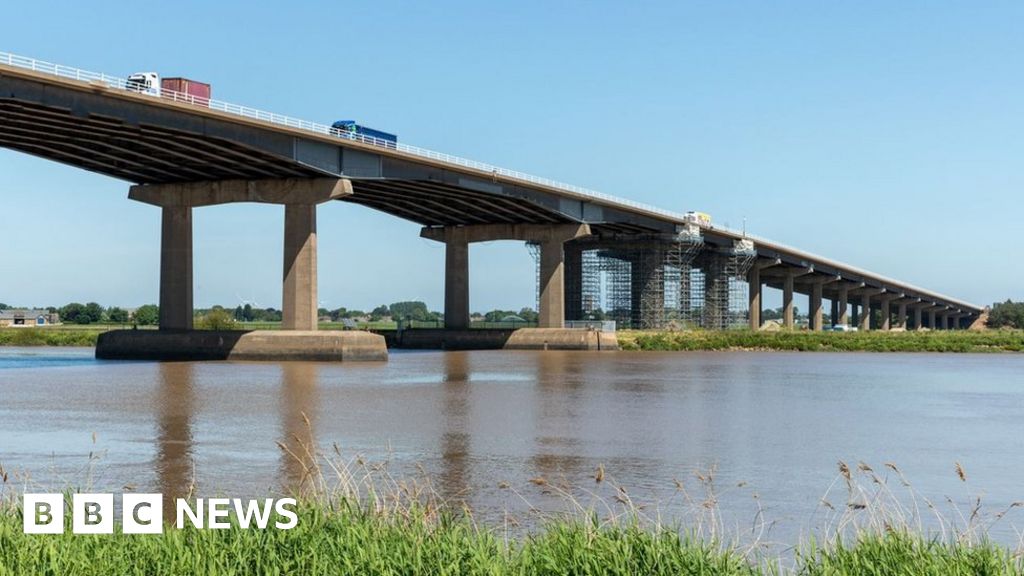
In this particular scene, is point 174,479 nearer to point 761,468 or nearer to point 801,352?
point 761,468

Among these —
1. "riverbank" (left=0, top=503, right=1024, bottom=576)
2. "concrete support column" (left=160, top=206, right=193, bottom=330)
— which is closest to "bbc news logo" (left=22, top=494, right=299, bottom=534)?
"riverbank" (left=0, top=503, right=1024, bottom=576)

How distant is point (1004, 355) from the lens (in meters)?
103

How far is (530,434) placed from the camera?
30.9 metres

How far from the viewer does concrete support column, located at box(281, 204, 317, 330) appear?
252 feet

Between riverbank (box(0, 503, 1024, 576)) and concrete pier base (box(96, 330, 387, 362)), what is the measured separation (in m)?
61.6

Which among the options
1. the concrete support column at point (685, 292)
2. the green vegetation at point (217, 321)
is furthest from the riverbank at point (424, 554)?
the concrete support column at point (685, 292)

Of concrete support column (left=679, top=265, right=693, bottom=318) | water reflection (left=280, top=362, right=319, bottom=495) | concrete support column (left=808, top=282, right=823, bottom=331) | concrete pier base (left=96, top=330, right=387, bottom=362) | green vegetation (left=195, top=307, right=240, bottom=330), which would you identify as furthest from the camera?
concrete support column (left=808, top=282, right=823, bottom=331)

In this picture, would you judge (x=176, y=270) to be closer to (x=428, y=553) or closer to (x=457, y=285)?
(x=457, y=285)

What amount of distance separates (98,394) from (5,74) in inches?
734

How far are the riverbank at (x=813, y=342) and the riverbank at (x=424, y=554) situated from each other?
3862 inches

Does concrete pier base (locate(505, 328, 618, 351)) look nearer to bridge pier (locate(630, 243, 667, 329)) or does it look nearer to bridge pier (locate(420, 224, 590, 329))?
bridge pier (locate(420, 224, 590, 329))

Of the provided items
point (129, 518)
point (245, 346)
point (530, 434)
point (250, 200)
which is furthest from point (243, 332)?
point (129, 518)

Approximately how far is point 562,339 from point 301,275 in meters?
34.6

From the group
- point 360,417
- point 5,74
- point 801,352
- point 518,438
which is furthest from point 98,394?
point 801,352
